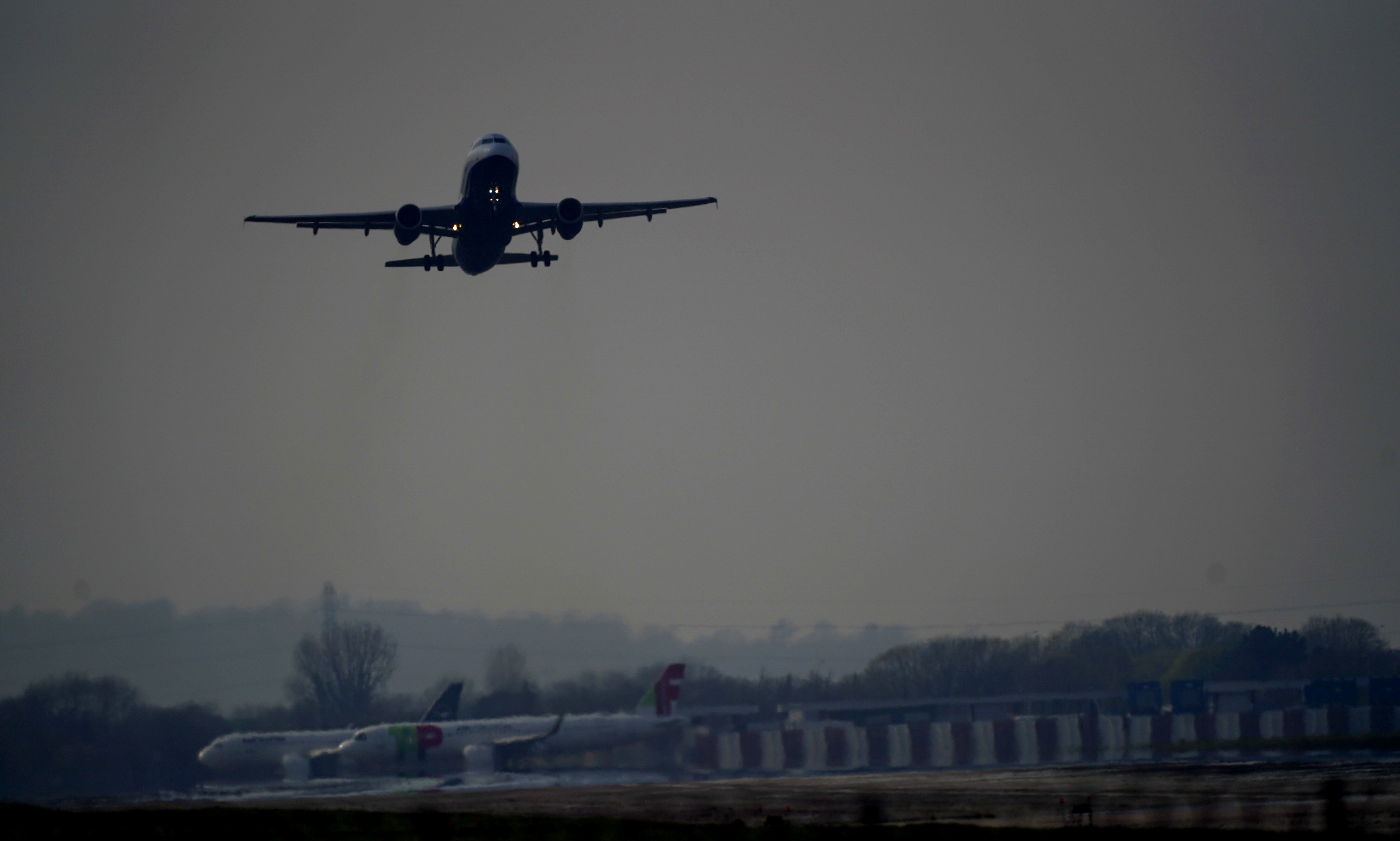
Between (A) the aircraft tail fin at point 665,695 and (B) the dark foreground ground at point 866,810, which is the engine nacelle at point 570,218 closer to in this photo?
(B) the dark foreground ground at point 866,810

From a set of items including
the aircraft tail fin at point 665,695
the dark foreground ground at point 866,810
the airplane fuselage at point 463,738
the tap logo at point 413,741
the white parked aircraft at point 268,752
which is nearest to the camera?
the dark foreground ground at point 866,810

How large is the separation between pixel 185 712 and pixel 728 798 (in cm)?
3654

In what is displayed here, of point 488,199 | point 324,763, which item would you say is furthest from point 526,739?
point 488,199

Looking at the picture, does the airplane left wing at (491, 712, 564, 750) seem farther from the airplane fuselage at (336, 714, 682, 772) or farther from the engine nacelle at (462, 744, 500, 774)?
the engine nacelle at (462, 744, 500, 774)

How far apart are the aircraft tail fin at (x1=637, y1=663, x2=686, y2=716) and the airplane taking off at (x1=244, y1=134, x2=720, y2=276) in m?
34.0

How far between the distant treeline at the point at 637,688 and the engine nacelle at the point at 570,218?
36755 mm

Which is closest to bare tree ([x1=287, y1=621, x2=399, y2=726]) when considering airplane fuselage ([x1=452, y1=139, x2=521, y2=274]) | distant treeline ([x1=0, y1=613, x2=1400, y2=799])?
distant treeline ([x1=0, y1=613, x2=1400, y2=799])

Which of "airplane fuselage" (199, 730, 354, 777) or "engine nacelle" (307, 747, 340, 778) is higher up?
"airplane fuselage" (199, 730, 354, 777)

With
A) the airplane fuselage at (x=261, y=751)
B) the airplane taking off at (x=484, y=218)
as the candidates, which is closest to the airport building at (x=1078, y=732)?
the airplane fuselage at (x=261, y=751)

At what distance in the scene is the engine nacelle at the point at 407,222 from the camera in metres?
48.4

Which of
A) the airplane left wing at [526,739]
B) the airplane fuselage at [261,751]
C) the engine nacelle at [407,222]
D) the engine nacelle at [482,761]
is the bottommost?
the engine nacelle at [482,761]

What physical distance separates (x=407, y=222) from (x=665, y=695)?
134 feet

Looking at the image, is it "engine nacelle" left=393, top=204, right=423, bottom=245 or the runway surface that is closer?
the runway surface

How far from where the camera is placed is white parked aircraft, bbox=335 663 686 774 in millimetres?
72750
